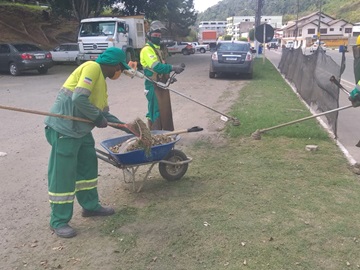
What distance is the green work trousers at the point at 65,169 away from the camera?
12.3ft

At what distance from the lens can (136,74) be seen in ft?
17.3

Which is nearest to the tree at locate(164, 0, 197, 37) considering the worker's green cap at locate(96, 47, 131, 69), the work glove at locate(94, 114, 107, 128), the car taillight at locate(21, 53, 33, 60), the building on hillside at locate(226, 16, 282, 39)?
the car taillight at locate(21, 53, 33, 60)

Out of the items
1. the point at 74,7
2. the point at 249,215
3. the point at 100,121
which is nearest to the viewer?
the point at 100,121

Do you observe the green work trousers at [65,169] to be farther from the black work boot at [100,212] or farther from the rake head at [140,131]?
the rake head at [140,131]

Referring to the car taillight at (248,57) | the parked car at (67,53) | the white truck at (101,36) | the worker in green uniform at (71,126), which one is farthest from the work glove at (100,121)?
the parked car at (67,53)

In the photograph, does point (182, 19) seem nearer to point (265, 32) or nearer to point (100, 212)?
point (265, 32)

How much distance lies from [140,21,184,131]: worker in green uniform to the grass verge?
2.40 ft

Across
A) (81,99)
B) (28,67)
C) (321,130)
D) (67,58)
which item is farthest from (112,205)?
(67,58)

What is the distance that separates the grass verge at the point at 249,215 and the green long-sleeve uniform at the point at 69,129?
51 cm

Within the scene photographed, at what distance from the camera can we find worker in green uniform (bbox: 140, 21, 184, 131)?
609 cm

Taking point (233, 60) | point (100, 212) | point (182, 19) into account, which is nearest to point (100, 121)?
point (100, 212)

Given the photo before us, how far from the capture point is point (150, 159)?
4562mm

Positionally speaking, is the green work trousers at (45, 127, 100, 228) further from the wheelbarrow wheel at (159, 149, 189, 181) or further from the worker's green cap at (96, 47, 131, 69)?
the wheelbarrow wheel at (159, 149, 189, 181)

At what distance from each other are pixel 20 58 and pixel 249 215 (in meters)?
18.0
